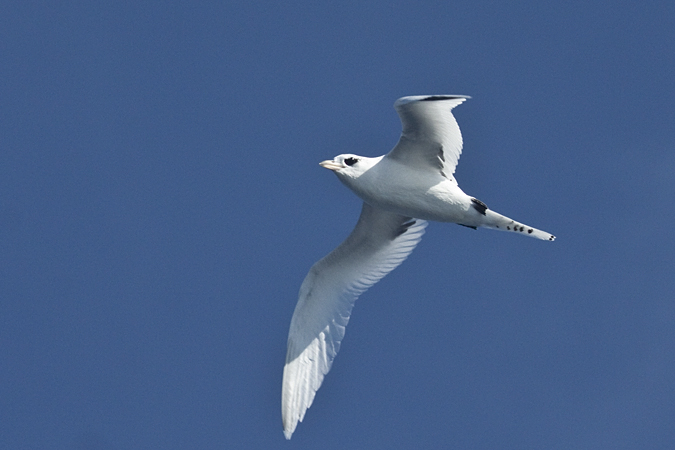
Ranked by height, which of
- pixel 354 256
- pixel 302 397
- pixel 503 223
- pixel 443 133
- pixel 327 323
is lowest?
pixel 302 397

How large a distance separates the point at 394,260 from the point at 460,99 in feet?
22.7

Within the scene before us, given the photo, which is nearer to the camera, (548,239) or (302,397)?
(548,239)

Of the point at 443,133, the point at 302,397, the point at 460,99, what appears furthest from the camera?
the point at 302,397

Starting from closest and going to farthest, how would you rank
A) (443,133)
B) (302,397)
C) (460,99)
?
(460,99) → (443,133) → (302,397)

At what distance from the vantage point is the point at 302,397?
2802cm

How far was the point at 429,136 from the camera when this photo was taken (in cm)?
2522

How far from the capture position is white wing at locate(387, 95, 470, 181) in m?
24.0

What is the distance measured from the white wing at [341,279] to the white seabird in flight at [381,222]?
0.10 ft

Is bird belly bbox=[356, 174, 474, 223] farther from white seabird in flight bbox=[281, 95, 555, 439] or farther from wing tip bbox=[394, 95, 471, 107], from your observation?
wing tip bbox=[394, 95, 471, 107]

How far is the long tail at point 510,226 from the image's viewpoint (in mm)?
25750

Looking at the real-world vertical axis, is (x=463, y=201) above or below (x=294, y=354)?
above

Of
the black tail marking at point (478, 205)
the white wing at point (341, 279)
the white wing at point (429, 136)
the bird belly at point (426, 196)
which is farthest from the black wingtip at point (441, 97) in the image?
the white wing at point (341, 279)

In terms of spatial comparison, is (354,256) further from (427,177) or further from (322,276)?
(427,177)

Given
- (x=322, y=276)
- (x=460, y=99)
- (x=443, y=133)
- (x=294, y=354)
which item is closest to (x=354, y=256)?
(x=322, y=276)
